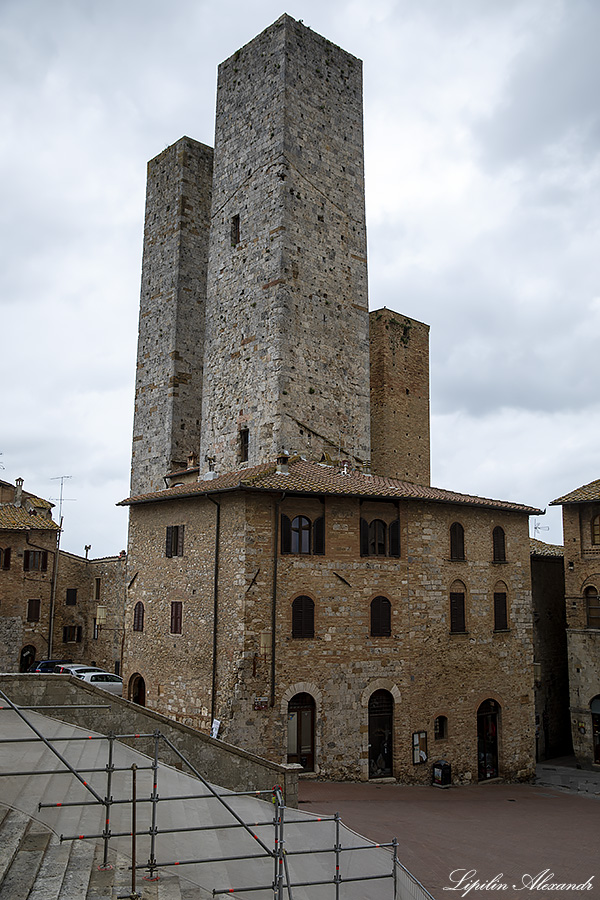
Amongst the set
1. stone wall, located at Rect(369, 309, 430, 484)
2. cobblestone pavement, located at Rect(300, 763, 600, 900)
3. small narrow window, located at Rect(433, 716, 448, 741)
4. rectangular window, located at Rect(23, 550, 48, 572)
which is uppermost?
stone wall, located at Rect(369, 309, 430, 484)

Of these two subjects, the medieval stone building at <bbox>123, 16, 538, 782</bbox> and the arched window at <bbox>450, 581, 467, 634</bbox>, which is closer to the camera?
the medieval stone building at <bbox>123, 16, 538, 782</bbox>

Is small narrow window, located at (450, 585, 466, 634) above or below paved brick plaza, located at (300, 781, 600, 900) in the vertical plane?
above

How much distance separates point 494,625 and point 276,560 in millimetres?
8449

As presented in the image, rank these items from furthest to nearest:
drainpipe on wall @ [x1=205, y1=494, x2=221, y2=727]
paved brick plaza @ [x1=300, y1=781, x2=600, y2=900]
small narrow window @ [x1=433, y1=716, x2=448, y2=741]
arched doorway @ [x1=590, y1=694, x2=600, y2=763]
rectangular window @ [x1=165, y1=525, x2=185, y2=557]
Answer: arched doorway @ [x1=590, y1=694, x2=600, y2=763] < rectangular window @ [x1=165, y1=525, x2=185, y2=557] < small narrow window @ [x1=433, y1=716, x2=448, y2=741] < drainpipe on wall @ [x1=205, y1=494, x2=221, y2=727] < paved brick plaza @ [x1=300, y1=781, x2=600, y2=900]

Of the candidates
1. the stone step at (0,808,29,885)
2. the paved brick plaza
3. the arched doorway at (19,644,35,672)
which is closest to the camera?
the stone step at (0,808,29,885)

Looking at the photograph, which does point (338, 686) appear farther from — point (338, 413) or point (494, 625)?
point (338, 413)

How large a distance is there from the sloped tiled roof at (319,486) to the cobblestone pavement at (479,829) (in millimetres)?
7785

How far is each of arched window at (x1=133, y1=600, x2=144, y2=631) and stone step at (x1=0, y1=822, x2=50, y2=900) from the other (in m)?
14.0

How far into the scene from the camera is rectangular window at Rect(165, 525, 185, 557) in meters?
22.0

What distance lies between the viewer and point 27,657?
36094 millimetres

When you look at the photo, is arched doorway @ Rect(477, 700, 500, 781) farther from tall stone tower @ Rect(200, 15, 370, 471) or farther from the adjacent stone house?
tall stone tower @ Rect(200, 15, 370, 471)

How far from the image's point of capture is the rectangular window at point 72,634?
123 feet

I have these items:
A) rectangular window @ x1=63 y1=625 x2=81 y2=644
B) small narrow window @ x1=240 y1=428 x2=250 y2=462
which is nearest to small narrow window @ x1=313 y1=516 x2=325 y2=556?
small narrow window @ x1=240 y1=428 x2=250 y2=462

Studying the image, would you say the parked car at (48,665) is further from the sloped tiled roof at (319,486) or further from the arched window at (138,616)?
the sloped tiled roof at (319,486)
